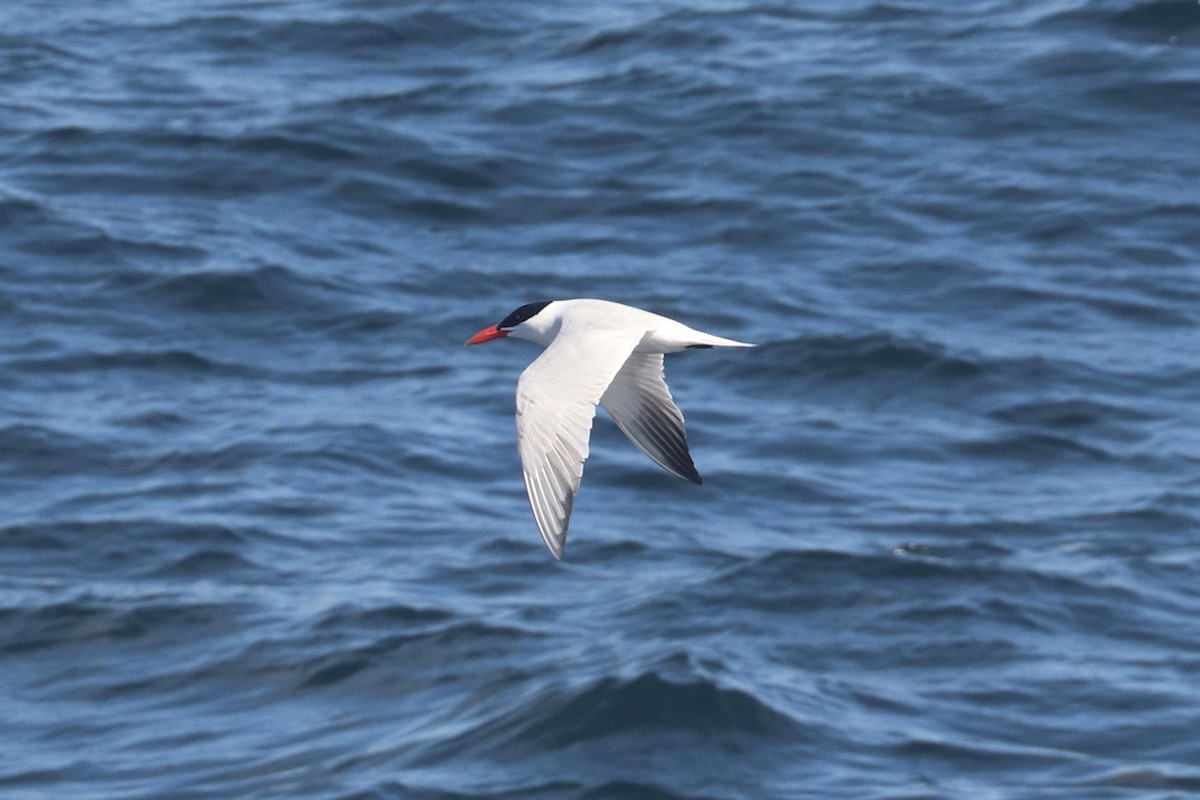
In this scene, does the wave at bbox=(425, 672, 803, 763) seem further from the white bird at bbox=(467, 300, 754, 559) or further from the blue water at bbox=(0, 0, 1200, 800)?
the white bird at bbox=(467, 300, 754, 559)

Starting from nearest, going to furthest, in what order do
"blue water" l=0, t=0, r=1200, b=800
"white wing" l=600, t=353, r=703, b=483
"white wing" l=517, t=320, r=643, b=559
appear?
"white wing" l=517, t=320, r=643, b=559 < "white wing" l=600, t=353, r=703, b=483 < "blue water" l=0, t=0, r=1200, b=800

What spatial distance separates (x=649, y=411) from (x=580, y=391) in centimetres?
114

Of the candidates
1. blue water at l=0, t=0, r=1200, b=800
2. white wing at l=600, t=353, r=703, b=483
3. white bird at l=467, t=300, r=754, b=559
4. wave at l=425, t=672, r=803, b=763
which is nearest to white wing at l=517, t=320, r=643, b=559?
white bird at l=467, t=300, r=754, b=559

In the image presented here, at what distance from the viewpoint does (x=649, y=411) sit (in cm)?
847

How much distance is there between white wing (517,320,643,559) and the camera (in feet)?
23.0

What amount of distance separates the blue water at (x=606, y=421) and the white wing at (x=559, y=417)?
3.47m

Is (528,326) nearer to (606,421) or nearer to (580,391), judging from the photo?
(580,391)

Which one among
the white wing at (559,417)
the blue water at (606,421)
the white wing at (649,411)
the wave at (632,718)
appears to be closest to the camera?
the white wing at (559,417)

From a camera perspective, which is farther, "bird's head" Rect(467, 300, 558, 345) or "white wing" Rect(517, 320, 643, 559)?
"bird's head" Rect(467, 300, 558, 345)

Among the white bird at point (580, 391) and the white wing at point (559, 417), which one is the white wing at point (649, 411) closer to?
the white bird at point (580, 391)

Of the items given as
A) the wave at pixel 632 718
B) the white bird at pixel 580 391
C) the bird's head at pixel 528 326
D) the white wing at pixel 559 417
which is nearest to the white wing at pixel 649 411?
the white bird at pixel 580 391

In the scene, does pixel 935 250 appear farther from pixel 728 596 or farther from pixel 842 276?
pixel 728 596

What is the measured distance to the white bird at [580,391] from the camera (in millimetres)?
7102

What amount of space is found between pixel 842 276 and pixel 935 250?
75 cm
